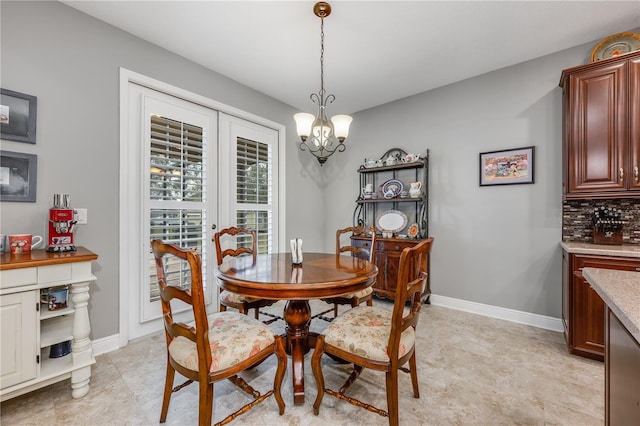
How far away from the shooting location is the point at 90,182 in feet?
7.23

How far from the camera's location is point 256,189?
3580mm

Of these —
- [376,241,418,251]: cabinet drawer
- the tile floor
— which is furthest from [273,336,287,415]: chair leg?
[376,241,418,251]: cabinet drawer

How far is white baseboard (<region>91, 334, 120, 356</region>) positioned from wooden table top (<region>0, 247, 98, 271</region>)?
887mm

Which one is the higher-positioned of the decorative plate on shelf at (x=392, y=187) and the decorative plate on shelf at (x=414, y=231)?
the decorative plate on shelf at (x=392, y=187)

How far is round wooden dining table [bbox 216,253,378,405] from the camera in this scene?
4.69ft

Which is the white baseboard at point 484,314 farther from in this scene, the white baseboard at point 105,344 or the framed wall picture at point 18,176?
the framed wall picture at point 18,176

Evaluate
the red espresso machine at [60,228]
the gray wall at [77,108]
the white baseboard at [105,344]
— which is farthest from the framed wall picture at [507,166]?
the white baseboard at [105,344]

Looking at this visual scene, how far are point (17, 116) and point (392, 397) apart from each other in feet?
9.70

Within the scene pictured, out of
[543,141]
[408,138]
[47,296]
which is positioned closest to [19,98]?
[47,296]

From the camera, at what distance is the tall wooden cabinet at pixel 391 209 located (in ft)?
11.1

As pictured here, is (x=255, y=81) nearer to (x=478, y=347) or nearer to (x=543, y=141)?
(x=543, y=141)

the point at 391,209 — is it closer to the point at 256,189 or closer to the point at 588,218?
the point at 256,189

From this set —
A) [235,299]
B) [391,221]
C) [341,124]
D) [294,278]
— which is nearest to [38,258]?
[235,299]

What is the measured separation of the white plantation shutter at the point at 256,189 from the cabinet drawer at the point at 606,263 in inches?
125
